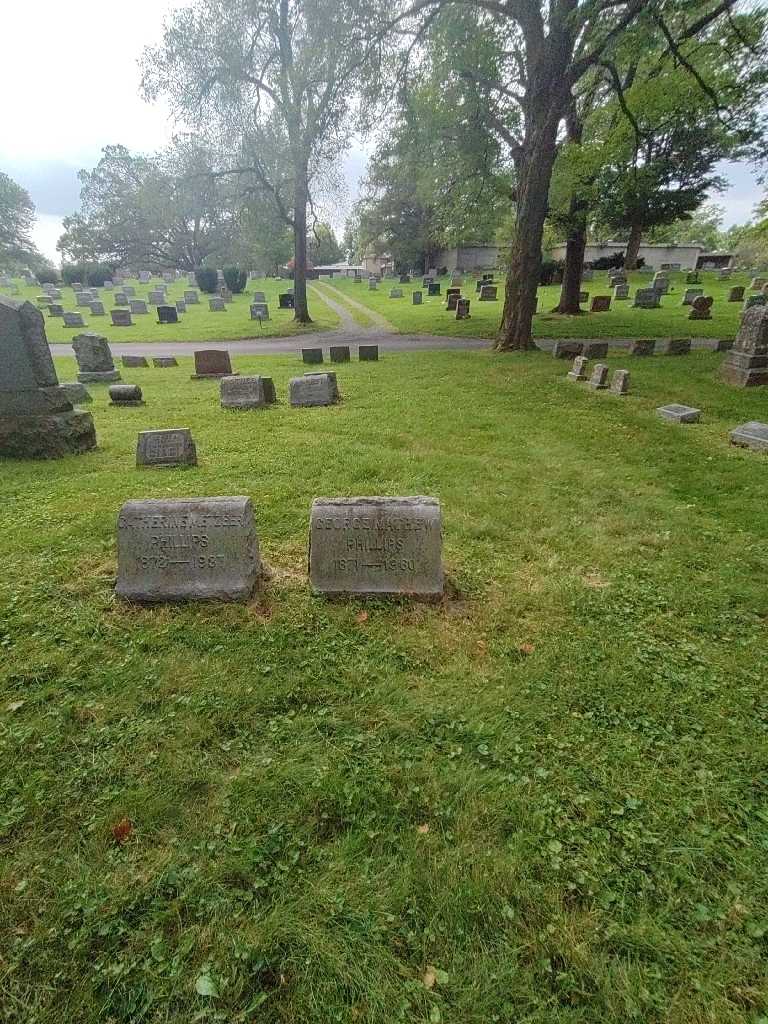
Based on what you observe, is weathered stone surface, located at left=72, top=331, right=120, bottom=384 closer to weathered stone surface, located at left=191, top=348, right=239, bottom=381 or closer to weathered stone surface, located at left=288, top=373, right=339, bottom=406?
weathered stone surface, located at left=191, top=348, right=239, bottom=381

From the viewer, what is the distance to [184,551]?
3623mm

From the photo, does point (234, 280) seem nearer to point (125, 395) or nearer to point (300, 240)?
point (300, 240)

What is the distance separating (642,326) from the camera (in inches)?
730

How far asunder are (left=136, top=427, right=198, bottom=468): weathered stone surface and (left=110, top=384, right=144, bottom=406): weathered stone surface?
4.29 m

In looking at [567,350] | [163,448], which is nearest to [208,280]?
[567,350]

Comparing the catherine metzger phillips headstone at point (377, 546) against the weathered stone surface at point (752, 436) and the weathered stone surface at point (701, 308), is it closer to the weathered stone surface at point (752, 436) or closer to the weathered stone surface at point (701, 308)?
the weathered stone surface at point (752, 436)

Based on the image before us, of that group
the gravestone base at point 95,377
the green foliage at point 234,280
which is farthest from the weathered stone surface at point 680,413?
the green foliage at point 234,280

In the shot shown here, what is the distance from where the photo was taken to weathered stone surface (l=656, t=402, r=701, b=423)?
318 inches

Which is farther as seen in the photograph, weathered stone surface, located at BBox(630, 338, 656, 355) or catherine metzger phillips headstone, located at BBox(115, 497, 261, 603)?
weathered stone surface, located at BBox(630, 338, 656, 355)

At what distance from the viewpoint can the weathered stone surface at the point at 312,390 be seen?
31.2ft

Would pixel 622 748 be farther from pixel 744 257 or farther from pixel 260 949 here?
pixel 744 257

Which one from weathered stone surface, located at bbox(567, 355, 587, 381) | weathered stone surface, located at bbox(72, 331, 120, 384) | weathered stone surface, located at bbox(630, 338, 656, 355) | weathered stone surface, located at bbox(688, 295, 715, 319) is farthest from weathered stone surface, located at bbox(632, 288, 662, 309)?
weathered stone surface, located at bbox(72, 331, 120, 384)

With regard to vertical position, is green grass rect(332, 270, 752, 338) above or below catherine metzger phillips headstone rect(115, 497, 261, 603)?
above

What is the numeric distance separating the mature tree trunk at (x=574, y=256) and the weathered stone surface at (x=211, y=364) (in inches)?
597
